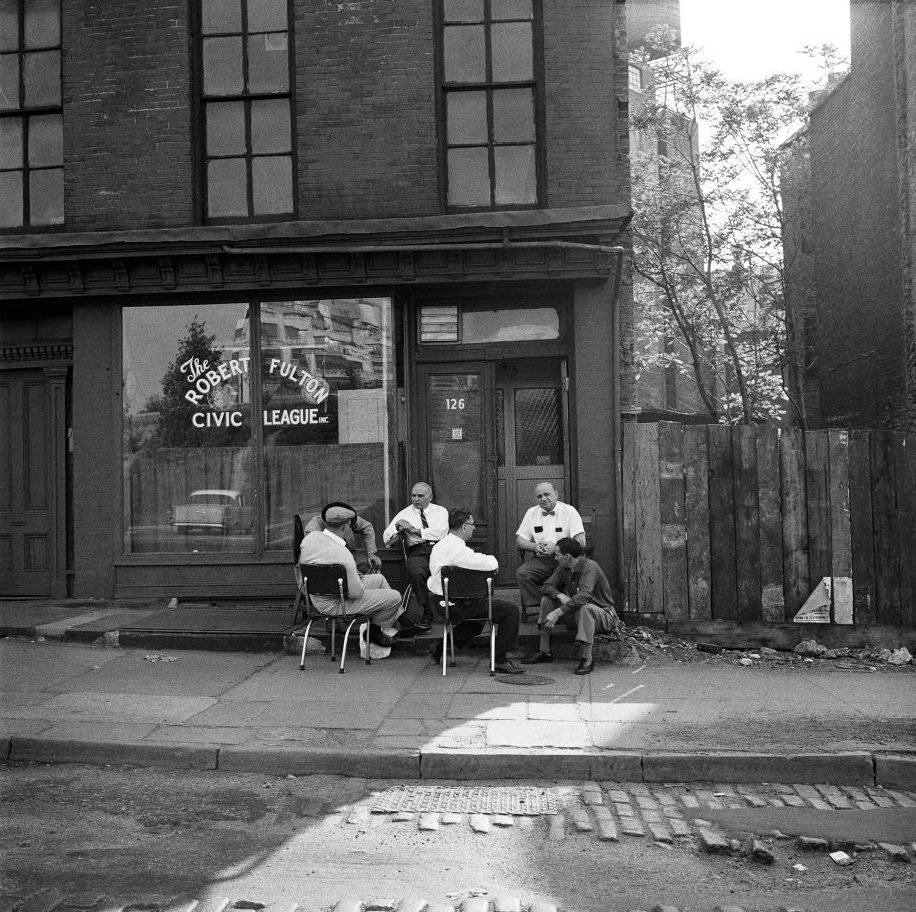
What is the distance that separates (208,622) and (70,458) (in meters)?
3.02

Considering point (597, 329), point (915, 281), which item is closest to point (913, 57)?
point (915, 281)

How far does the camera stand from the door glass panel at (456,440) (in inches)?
442

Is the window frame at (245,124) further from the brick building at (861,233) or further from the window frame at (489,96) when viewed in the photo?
the brick building at (861,233)

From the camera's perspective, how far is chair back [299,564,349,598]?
28.0 ft

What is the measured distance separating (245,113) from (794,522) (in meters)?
7.56

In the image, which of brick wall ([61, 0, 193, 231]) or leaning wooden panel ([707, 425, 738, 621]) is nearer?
leaning wooden panel ([707, 425, 738, 621])

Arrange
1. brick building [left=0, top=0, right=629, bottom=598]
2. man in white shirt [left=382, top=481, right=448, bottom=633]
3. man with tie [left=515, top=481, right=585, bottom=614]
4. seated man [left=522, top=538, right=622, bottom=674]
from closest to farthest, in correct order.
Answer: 1. seated man [left=522, top=538, right=622, bottom=674]
2. man with tie [left=515, top=481, right=585, bottom=614]
3. man in white shirt [left=382, top=481, right=448, bottom=633]
4. brick building [left=0, top=0, right=629, bottom=598]

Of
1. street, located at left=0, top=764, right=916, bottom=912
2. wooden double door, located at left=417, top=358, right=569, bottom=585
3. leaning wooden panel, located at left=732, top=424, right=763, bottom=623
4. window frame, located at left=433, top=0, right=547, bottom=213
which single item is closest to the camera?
street, located at left=0, top=764, right=916, bottom=912

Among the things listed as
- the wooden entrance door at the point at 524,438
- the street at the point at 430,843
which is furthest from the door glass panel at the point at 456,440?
the street at the point at 430,843

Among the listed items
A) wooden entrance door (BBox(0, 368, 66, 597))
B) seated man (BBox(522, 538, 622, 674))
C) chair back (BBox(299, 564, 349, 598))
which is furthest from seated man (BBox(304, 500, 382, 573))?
wooden entrance door (BBox(0, 368, 66, 597))

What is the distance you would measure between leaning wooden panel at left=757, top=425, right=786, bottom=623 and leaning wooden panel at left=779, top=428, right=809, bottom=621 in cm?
5

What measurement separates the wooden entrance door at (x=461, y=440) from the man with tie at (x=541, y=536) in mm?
1407

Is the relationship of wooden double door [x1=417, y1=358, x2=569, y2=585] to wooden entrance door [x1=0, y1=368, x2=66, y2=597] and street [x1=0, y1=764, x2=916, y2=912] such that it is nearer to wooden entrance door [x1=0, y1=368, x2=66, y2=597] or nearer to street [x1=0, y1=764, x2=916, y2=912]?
→ wooden entrance door [x1=0, y1=368, x2=66, y2=597]

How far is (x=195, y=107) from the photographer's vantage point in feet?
37.2
